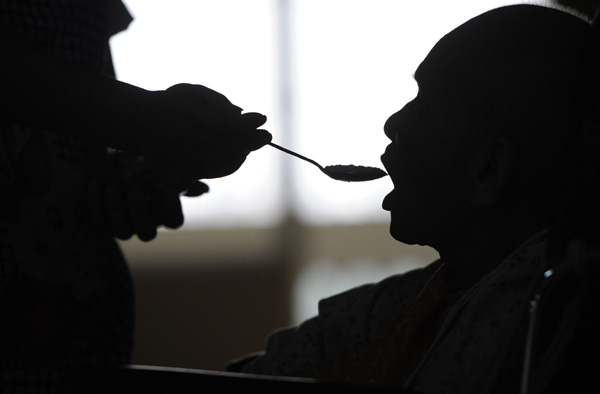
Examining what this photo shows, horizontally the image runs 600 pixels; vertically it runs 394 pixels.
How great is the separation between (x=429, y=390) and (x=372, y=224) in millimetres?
2690

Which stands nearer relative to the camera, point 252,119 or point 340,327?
point 252,119

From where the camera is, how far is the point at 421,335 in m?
0.88

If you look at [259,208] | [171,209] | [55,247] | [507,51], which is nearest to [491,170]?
[507,51]

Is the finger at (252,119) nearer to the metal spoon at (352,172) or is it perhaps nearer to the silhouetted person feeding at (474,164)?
the metal spoon at (352,172)

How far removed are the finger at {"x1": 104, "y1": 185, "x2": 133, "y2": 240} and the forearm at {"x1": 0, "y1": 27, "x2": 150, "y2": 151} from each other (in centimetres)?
17

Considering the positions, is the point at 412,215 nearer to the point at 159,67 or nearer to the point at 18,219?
the point at 18,219

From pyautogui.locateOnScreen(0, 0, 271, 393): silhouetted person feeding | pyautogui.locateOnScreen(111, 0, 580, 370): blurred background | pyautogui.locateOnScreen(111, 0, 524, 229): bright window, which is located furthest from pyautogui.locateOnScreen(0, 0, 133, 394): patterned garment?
pyautogui.locateOnScreen(111, 0, 580, 370): blurred background


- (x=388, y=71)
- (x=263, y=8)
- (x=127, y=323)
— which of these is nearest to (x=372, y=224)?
(x=388, y=71)

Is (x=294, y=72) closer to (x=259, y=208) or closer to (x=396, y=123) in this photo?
(x=259, y=208)

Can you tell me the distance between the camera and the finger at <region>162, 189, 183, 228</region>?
1.01 metres

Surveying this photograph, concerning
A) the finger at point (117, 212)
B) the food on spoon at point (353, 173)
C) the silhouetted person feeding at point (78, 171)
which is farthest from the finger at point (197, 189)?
the food on spoon at point (353, 173)

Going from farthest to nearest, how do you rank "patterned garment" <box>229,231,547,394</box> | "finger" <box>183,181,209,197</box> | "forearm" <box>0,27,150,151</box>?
"finger" <box>183,181,209,197</box> → "forearm" <box>0,27,150,151</box> → "patterned garment" <box>229,231,547,394</box>

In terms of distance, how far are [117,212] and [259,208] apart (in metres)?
2.43

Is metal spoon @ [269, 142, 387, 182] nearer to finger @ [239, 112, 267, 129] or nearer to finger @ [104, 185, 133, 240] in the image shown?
finger @ [239, 112, 267, 129]
